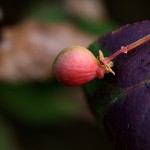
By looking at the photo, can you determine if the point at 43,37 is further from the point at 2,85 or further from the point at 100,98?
the point at 100,98

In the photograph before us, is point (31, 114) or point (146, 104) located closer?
point (146, 104)

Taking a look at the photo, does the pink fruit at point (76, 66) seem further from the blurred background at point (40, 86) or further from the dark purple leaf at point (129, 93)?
the blurred background at point (40, 86)

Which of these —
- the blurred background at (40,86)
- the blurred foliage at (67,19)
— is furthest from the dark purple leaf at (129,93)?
the blurred foliage at (67,19)

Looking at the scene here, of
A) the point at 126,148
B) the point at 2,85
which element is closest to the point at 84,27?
the point at 2,85

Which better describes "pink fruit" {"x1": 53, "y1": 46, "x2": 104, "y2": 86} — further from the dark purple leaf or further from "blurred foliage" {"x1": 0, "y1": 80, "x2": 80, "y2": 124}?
"blurred foliage" {"x1": 0, "y1": 80, "x2": 80, "y2": 124}

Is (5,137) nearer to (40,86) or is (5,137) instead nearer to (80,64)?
(40,86)

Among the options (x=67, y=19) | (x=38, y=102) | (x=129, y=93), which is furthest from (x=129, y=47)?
(x=67, y=19)
